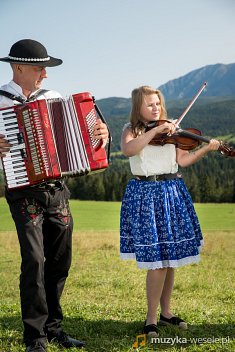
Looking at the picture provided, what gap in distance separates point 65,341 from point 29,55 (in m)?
2.69

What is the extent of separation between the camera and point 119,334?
5.24 meters

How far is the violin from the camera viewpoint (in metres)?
4.76

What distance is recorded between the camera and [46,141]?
4.29 meters

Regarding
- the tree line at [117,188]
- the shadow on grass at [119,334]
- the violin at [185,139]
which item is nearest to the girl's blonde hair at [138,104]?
the violin at [185,139]

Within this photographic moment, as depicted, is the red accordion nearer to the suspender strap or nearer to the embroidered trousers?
the suspender strap

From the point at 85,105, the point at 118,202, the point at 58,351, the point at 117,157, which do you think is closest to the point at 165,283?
the point at 58,351

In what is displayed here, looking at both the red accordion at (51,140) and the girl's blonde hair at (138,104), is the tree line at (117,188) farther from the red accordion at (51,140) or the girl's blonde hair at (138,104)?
the red accordion at (51,140)

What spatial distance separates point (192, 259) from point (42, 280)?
152cm

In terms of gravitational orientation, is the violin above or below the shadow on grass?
above

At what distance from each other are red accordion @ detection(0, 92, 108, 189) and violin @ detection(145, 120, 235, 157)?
737 mm

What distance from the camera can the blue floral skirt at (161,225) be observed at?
494cm

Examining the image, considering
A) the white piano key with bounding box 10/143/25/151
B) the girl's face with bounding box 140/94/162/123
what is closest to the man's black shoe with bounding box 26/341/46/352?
the white piano key with bounding box 10/143/25/151

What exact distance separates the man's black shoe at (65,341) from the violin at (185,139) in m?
2.06

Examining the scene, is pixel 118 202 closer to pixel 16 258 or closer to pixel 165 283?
pixel 16 258
